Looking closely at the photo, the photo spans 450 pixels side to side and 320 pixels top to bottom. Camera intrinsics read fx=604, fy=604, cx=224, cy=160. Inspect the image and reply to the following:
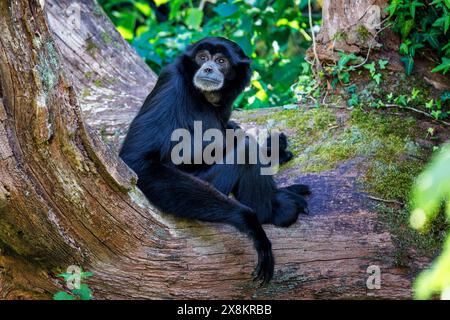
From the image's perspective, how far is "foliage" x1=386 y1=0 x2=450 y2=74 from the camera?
641 centimetres

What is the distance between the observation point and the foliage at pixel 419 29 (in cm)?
641

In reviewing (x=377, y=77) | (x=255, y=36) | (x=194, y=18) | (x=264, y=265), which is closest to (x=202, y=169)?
(x=264, y=265)

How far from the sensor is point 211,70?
5934mm

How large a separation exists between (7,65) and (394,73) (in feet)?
14.4

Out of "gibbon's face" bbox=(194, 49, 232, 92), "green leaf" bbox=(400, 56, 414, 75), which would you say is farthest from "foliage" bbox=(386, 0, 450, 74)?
"gibbon's face" bbox=(194, 49, 232, 92)

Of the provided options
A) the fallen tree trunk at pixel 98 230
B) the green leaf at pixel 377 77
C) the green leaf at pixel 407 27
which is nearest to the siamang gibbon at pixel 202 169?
the fallen tree trunk at pixel 98 230

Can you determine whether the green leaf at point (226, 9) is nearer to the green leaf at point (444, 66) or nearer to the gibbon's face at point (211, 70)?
the gibbon's face at point (211, 70)

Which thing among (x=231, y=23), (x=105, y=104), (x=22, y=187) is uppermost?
(x=231, y=23)

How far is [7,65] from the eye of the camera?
3551 millimetres

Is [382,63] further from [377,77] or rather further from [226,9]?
[226,9]

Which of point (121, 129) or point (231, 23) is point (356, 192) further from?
point (231, 23)

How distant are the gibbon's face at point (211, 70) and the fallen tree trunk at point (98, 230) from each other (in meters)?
1.54

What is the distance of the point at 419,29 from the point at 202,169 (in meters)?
2.95
